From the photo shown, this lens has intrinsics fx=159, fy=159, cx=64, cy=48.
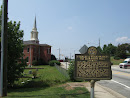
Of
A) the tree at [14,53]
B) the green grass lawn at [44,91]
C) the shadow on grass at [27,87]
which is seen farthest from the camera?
the tree at [14,53]

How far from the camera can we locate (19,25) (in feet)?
43.3

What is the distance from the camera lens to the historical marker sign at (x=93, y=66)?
19.6ft

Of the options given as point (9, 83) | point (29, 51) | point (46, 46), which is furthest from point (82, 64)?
point (46, 46)

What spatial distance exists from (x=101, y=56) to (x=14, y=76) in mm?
8261

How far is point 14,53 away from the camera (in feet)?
41.4

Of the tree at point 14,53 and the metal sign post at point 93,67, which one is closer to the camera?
the metal sign post at point 93,67

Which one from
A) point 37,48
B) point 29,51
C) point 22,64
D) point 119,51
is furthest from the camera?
point 119,51

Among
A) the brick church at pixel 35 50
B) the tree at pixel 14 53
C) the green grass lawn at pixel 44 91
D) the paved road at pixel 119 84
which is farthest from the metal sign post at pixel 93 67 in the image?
the brick church at pixel 35 50

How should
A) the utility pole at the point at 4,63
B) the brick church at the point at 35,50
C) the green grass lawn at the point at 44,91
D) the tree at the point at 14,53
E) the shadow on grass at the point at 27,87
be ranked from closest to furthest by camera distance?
the utility pole at the point at 4,63, the green grass lawn at the point at 44,91, the shadow on grass at the point at 27,87, the tree at the point at 14,53, the brick church at the point at 35,50

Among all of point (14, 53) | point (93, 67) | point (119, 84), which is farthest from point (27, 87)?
point (93, 67)

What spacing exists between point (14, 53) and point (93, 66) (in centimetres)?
834

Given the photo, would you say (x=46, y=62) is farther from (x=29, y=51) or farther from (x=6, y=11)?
(x=6, y=11)

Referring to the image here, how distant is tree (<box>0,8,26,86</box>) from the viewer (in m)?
12.2

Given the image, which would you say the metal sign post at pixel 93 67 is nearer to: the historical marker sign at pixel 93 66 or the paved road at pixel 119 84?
the historical marker sign at pixel 93 66
